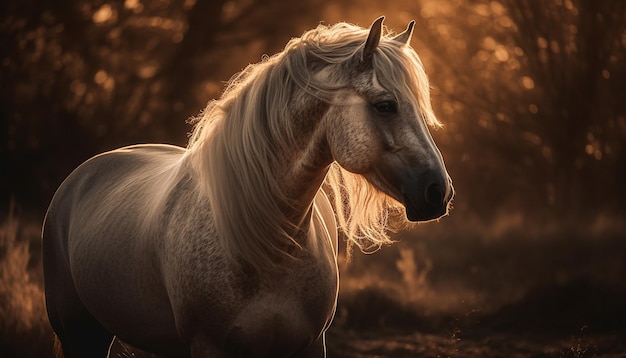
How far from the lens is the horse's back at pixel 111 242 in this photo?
3.98 meters

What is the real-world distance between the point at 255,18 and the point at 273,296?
747cm

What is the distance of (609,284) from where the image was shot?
23.4 feet

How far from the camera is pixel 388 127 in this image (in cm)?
312

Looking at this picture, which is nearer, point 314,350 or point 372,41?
point 372,41

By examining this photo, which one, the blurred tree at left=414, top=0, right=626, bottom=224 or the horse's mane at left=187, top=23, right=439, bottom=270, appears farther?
the blurred tree at left=414, top=0, right=626, bottom=224

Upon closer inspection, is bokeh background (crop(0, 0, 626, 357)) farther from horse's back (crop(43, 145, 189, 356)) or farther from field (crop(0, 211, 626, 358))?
horse's back (crop(43, 145, 189, 356))

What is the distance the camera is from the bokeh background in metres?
6.90

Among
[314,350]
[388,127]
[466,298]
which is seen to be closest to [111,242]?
[314,350]

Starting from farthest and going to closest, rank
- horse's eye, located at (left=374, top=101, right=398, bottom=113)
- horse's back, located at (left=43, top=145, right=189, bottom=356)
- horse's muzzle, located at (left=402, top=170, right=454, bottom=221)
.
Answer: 1. horse's back, located at (left=43, top=145, right=189, bottom=356)
2. horse's eye, located at (left=374, top=101, right=398, bottom=113)
3. horse's muzzle, located at (left=402, top=170, right=454, bottom=221)

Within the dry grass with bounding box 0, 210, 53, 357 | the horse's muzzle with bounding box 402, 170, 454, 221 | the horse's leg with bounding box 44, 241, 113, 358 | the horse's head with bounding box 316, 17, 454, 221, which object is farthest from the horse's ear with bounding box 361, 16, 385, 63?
the dry grass with bounding box 0, 210, 53, 357

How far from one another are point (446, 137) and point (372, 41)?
24.7 feet

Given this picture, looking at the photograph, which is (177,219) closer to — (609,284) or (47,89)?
(609,284)

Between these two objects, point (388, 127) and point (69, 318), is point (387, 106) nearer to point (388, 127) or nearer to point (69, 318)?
point (388, 127)

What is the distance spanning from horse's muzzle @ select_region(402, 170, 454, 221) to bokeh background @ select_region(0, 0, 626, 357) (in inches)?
133
